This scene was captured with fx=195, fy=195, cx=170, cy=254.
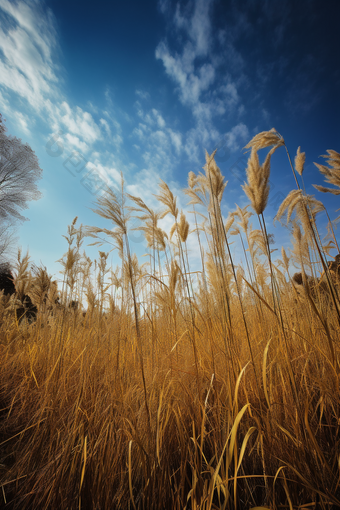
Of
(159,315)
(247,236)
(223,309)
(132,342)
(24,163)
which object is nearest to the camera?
(223,309)

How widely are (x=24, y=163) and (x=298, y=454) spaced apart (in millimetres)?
18337

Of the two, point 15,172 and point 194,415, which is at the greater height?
point 15,172

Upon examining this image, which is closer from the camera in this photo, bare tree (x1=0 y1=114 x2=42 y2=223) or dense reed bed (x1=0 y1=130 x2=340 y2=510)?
dense reed bed (x1=0 y1=130 x2=340 y2=510)

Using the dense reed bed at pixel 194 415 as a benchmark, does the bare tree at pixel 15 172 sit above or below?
above

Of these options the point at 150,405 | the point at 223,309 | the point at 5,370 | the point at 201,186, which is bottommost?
the point at 150,405

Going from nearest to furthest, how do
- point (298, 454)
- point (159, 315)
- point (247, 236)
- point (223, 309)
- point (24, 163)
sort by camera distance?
point (298, 454) < point (223, 309) < point (159, 315) < point (247, 236) < point (24, 163)

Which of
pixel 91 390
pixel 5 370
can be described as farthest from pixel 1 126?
pixel 91 390

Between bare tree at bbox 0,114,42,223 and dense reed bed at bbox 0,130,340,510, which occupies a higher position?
bare tree at bbox 0,114,42,223

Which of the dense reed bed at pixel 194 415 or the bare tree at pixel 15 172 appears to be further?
the bare tree at pixel 15 172

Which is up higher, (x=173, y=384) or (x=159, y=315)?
(x=159, y=315)

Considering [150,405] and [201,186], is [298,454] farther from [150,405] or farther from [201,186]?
[201,186]

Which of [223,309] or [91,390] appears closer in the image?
[223,309]

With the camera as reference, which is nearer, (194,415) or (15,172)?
(194,415)

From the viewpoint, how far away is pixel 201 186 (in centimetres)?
169
